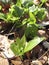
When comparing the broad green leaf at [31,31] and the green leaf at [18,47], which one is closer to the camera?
the green leaf at [18,47]

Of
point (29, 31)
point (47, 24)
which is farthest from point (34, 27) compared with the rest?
point (47, 24)

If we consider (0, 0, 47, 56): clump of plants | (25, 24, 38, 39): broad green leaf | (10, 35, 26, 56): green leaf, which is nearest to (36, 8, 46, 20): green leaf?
(0, 0, 47, 56): clump of plants

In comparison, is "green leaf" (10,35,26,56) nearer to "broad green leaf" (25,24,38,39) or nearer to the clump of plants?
the clump of plants

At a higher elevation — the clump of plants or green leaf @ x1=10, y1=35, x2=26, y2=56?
the clump of plants

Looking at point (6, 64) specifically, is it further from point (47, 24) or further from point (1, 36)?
point (47, 24)

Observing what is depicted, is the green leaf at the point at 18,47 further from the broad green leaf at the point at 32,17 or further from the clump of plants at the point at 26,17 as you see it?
the broad green leaf at the point at 32,17

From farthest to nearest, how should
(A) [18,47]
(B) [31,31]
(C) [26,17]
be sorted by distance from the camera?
1. (C) [26,17]
2. (B) [31,31]
3. (A) [18,47]

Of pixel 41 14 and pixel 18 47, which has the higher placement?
pixel 41 14

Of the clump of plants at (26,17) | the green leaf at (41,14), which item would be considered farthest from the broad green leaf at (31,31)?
the green leaf at (41,14)

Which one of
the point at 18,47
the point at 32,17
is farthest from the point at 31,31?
the point at 18,47

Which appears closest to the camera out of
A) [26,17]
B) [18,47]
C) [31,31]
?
[18,47]

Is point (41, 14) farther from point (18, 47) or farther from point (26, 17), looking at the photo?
point (18, 47)

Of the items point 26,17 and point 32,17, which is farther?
point 26,17
